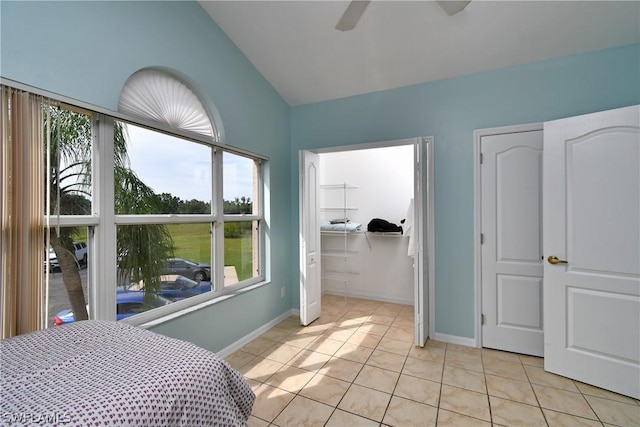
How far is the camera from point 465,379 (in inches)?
89.7

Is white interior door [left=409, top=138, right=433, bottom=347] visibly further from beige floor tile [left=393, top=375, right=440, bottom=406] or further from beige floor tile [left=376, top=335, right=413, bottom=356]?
beige floor tile [left=393, top=375, right=440, bottom=406]

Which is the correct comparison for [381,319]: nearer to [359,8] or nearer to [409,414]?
[409,414]

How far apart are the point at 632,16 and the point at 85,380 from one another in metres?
3.83

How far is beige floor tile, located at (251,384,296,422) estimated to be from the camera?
1.89 meters

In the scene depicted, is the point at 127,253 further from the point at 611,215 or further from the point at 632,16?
the point at 632,16

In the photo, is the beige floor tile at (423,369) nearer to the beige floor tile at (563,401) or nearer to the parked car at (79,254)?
the beige floor tile at (563,401)

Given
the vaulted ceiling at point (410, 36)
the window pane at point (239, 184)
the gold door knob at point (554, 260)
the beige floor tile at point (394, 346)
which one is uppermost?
the vaulted ceiling at point (410, 36)

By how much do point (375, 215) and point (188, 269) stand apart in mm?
2845

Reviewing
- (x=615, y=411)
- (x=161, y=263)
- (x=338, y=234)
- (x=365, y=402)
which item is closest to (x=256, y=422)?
(x=365, y=402)

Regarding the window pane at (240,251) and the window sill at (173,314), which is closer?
the window sill at (173,314)

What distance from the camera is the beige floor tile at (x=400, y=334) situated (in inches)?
118

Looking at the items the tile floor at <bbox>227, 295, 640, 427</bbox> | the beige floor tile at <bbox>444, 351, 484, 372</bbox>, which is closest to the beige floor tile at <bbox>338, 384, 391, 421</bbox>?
the tile floor at <bbox>227, 295, 640, 427</bbox>

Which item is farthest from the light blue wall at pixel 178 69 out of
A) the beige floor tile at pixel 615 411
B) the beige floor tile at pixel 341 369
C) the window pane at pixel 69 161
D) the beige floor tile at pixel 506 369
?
the beige floor tile at pixel 615 411

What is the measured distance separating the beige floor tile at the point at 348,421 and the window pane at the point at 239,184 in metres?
1.97
